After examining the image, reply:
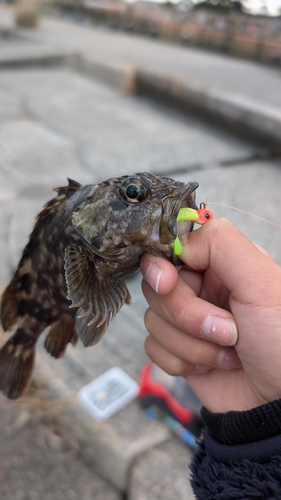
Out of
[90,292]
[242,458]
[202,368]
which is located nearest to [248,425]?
[242,458]

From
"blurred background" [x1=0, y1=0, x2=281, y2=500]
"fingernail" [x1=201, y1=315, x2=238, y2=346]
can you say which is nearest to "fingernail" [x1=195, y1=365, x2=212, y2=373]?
"fingernail" [x1=201, y1=315, x2=238, y2=346]

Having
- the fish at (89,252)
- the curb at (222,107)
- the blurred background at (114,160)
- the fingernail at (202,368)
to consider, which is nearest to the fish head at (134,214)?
the fish at (89,252)

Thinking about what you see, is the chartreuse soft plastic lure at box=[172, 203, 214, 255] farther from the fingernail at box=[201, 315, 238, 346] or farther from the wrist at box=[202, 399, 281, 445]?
the wrist at box=[202, 399, 281, 445]

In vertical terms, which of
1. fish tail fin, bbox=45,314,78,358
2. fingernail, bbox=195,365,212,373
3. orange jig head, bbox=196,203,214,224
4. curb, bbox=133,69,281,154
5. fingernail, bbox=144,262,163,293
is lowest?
curb, bbox=133,69,281,154

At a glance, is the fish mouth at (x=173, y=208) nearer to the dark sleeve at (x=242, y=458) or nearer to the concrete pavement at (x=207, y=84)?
the dark sleeve at (x=242, y=458)

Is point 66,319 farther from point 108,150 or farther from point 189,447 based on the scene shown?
point 108,150

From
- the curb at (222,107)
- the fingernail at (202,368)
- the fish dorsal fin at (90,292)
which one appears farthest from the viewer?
the curb at (222,107)

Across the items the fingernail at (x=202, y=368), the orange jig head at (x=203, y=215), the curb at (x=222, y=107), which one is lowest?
the curb at (x=222, y=107)
